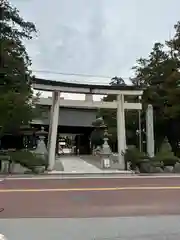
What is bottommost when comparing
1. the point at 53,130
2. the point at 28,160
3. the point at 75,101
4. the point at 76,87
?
the point at 28,160

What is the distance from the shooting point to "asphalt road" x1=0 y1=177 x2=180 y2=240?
6297mm

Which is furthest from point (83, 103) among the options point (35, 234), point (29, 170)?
point (35, 234)

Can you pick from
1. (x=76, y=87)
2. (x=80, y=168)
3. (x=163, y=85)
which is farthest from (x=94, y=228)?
(x=163, y=85)

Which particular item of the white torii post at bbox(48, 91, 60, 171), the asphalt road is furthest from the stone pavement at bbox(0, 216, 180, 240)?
the white torii post at bbox(48, 91, 60, 171)

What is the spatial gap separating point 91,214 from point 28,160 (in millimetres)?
13487

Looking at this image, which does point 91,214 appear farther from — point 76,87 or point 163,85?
point 163,85

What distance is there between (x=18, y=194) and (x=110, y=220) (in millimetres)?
4536

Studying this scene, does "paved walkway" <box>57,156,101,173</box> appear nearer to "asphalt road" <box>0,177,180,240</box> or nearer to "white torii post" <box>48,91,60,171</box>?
"white torii post" <box>48,91,60,171</box>

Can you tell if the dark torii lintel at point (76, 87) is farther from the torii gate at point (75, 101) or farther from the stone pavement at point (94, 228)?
the stone pavement at point (94, 228)

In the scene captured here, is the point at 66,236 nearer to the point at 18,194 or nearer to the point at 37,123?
the point at 18,194

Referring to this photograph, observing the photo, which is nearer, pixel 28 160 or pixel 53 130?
pixel 28 160

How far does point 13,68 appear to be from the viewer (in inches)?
929

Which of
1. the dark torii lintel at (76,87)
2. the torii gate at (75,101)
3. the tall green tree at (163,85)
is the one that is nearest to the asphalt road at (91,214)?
the torii gate at (75,101)

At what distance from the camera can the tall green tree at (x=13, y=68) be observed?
22.4m
